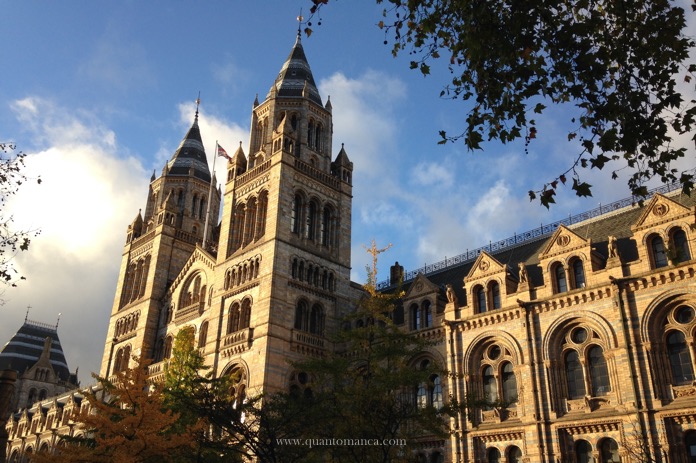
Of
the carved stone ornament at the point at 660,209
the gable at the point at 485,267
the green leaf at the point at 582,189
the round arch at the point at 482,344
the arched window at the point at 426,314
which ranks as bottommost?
the green leaf at the point at 582,189

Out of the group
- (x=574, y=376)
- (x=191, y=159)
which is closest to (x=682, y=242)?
(x=574, y=376)

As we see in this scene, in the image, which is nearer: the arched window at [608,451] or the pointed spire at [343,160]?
the arched window at [608,451]

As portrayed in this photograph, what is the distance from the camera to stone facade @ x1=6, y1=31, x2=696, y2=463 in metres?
28.8

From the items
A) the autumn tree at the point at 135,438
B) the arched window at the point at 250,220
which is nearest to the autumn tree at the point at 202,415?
the autumn tree at the point at 135,438

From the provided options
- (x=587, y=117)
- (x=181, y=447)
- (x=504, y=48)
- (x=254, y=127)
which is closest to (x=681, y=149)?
(x=587, y=117)

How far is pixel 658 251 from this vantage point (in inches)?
1192

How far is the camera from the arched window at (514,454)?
1246 inches

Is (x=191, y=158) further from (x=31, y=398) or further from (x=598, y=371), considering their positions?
(x=598, y=371)

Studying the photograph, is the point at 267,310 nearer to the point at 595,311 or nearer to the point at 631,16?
the point at 595,311

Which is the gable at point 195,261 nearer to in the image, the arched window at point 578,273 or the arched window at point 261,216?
the arched window at point 261,216

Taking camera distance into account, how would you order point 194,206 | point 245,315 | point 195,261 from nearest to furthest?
1. point 245,315
2. point 195,261
3. point 194,206

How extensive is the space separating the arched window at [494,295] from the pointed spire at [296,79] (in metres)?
23.8

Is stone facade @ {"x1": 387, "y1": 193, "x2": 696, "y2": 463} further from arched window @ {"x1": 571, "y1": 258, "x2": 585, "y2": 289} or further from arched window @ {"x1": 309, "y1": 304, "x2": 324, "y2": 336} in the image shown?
arched window @ {"x1": 309, "y1": 304, "x2": 324, "y2": 336}

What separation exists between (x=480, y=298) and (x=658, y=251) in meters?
10.3
